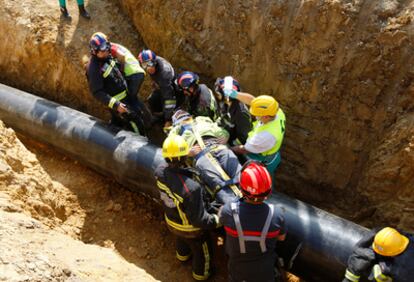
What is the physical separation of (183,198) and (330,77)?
3.10 meters

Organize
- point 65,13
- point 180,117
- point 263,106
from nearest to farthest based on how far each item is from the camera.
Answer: point 263,106 → point 180,117 → point 65,13

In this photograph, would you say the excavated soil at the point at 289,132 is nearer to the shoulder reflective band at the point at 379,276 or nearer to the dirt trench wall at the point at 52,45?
the dirt trench wall at the point at 52,45

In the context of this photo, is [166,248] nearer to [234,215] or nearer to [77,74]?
[234,215]

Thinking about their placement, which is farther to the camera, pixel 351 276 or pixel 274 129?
pixel 274 129

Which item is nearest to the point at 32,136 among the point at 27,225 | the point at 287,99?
the point at 27,225

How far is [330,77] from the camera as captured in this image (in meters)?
6.26

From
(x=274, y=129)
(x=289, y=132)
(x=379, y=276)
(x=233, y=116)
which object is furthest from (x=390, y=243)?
(x=289, y=132)

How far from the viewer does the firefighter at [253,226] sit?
420 centimetres

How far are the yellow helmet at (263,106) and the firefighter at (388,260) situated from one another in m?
2.02

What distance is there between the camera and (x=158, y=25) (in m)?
8.09

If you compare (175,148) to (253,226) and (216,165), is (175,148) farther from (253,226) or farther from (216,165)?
(253,226)

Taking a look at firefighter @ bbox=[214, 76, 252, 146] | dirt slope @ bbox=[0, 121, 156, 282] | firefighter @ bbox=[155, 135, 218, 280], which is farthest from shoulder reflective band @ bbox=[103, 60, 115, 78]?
firefighter @ bbox=[155, 135, 218, 280]

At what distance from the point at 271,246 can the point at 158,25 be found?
5.31 meters

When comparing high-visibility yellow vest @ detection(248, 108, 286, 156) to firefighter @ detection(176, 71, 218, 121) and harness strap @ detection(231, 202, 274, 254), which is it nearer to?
firefighter @ detection(176, 71, 218, 121)
